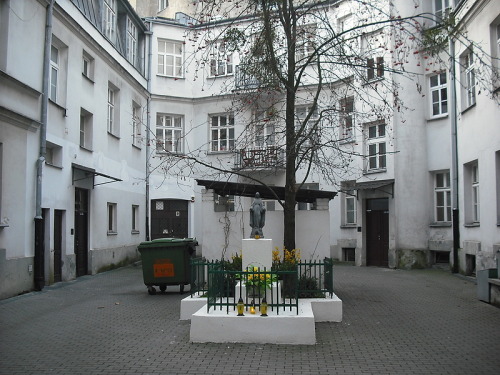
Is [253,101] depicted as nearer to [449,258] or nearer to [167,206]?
[449,258]

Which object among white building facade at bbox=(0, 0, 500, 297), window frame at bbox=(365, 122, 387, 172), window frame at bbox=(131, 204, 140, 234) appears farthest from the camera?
window frame at bbox=(131, 204, 140, 234)

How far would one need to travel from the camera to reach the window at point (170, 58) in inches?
1010

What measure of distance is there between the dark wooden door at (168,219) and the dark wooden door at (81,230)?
6.90 m

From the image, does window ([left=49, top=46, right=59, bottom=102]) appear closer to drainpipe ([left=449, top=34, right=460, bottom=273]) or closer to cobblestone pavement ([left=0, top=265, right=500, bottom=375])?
cobblestone pavement ([left=0, top=265, right=500, bottom=375])

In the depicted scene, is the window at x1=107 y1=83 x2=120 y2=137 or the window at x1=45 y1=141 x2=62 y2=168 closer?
the window at x1=45 y1=141 x2=62 y2=168

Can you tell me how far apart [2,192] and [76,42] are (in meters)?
6.78

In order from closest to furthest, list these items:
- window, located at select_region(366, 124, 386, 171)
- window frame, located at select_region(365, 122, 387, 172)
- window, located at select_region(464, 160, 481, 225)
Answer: window, located at select_region(464, 160, 481, 225), window frame, located at select_region(365, 122, 387, 172), window, located at select_region(366, 124, 386, 171)

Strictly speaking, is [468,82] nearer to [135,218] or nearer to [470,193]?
[470,193]

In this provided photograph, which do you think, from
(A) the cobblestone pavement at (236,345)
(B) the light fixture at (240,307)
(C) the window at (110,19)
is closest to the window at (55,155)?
(A) the cobblestone pavement at (236,345)

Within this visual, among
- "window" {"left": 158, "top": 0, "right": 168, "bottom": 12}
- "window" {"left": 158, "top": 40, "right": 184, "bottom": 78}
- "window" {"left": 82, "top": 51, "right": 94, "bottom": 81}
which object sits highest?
"window" {"left": 158, "top": 0, "right": 168, "bottom": 12}

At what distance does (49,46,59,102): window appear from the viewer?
15.6 m

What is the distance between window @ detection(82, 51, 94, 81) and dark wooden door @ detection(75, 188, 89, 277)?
411cm

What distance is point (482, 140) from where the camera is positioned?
1534 cm

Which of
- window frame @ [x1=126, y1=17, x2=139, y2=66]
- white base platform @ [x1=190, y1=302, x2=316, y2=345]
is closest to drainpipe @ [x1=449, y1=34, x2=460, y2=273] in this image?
white base platform @ [x1=190, y1=302, x2=316, y2=345]
